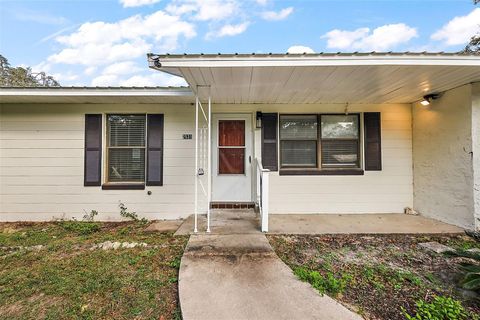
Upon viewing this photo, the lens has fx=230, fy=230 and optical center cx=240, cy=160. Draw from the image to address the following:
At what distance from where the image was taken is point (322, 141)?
16.5ft

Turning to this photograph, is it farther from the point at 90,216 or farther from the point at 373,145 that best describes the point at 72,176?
the point at 373,145

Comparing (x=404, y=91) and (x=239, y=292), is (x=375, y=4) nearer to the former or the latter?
(x=404, y=91)

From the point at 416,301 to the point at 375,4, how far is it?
7.26 meters

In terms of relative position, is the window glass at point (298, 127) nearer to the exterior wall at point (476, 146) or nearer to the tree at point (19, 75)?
the exterior wall at point (476, 146)

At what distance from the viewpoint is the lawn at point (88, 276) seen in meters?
1.96


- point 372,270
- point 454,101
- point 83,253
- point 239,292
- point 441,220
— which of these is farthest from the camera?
point 441,220

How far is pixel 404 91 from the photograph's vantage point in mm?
4062

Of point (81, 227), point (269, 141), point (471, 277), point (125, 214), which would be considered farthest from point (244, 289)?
point (81, 227)

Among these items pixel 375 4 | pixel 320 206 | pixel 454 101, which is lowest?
pixel 320 206

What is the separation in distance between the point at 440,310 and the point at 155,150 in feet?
15.3

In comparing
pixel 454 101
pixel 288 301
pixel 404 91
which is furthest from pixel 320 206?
pixel 288 301

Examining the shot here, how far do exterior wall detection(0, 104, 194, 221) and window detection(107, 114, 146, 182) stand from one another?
23 cm

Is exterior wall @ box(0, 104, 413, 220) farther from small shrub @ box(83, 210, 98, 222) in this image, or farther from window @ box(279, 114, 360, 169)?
window @ box(279, 114, 360, 169)

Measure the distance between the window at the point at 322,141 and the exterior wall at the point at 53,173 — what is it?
2655mm
